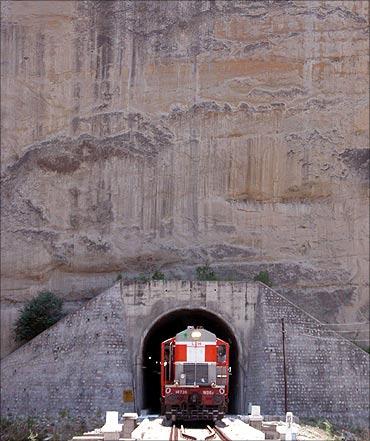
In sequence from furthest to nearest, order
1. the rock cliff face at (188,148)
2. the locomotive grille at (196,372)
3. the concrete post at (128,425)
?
1. the rock cliff face at (188,148)
2. the locomotive grille at (196,372)
3. the concrete post at (128,425)

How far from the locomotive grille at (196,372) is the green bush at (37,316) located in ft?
39.2

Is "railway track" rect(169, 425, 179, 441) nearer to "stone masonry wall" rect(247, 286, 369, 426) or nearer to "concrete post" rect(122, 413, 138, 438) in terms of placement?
"concrete post" rect(122, 413, 138, 438)

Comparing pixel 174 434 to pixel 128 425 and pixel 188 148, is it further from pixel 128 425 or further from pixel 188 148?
pixel 188 148

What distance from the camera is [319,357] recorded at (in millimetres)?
32219

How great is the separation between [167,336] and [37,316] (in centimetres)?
531

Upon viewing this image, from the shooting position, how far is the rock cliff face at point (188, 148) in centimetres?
3919

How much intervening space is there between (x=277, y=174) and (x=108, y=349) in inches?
469

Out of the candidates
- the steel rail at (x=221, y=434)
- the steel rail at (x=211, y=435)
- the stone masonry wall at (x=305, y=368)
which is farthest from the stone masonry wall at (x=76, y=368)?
the steel rail at (x=211, y=435)

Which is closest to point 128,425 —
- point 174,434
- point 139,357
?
point 174,434

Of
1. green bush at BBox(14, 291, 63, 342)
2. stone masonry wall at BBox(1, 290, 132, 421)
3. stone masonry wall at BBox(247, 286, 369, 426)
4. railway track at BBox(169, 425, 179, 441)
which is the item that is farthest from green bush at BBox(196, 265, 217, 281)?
railway track at BBox(169, 425, 179, 441)

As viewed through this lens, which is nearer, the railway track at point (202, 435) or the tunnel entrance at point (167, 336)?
the railway track at point (202, 435)

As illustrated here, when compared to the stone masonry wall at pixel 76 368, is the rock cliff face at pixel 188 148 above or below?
above

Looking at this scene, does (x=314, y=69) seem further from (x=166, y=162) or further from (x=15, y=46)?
(x=15, y=46)

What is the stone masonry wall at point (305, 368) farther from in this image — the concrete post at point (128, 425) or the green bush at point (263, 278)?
the concrete post at point (128, 425)
